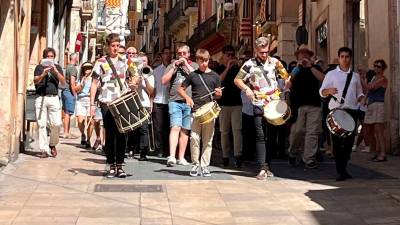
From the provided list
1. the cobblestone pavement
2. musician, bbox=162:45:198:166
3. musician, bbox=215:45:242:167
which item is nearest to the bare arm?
musician, bbox=162:45:198:166

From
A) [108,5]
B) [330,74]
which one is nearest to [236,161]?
[330,74]

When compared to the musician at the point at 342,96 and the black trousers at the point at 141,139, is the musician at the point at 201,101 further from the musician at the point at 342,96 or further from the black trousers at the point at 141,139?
the black trousers at the point at 141,139

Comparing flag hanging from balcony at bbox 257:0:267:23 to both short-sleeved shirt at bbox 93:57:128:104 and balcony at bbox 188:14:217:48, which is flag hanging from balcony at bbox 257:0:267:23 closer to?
balcony at bbox 188:14:217:48

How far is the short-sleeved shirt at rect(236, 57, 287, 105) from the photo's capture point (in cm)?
876

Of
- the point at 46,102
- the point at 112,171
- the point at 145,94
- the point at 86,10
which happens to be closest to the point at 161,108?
the point at 145,94

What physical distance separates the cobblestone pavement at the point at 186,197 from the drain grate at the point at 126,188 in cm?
1

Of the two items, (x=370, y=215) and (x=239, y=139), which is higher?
(x=239, y=139)

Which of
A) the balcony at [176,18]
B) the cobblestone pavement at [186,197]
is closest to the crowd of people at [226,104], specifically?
the cobblestone pavement at [186,197]

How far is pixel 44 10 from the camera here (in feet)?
50.2

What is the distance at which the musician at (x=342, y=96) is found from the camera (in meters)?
8.70

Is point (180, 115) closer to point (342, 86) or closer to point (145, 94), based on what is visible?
point (145, 94)

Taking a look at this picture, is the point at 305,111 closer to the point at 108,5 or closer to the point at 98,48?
the point at 98,48

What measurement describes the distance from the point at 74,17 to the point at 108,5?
1095 inches

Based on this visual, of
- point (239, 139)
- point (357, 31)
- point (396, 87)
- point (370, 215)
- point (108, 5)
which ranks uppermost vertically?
point (108, 5)
